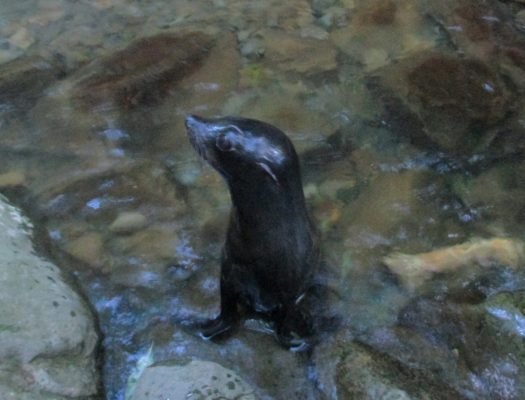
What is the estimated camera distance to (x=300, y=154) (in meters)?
4.34

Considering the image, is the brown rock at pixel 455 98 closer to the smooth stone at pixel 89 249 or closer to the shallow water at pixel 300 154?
the shallow water at pixel 300 154

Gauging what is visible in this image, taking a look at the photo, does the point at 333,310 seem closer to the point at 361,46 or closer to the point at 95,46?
the point at 361,46

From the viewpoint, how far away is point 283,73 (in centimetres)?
500

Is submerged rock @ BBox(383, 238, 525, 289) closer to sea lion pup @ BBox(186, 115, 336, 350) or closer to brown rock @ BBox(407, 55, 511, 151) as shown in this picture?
sea lion pup @ BBox(186, 115, 336, 350)

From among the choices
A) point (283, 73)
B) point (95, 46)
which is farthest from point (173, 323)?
point (95, 46)

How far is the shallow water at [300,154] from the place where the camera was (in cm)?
324

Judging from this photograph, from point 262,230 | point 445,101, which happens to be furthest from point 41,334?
point 445,101

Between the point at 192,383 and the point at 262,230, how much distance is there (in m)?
0.67

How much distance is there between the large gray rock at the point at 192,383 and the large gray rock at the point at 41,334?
24 cm

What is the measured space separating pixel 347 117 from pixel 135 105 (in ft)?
4.61

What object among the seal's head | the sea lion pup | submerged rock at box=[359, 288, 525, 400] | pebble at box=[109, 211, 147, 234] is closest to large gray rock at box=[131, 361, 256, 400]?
the sea lion pup

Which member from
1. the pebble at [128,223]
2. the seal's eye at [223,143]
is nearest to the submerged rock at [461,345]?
the seal's eye at [223,143]

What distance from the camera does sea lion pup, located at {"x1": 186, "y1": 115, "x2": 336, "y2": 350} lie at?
2750mm

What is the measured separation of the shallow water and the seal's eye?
37.9 inches
